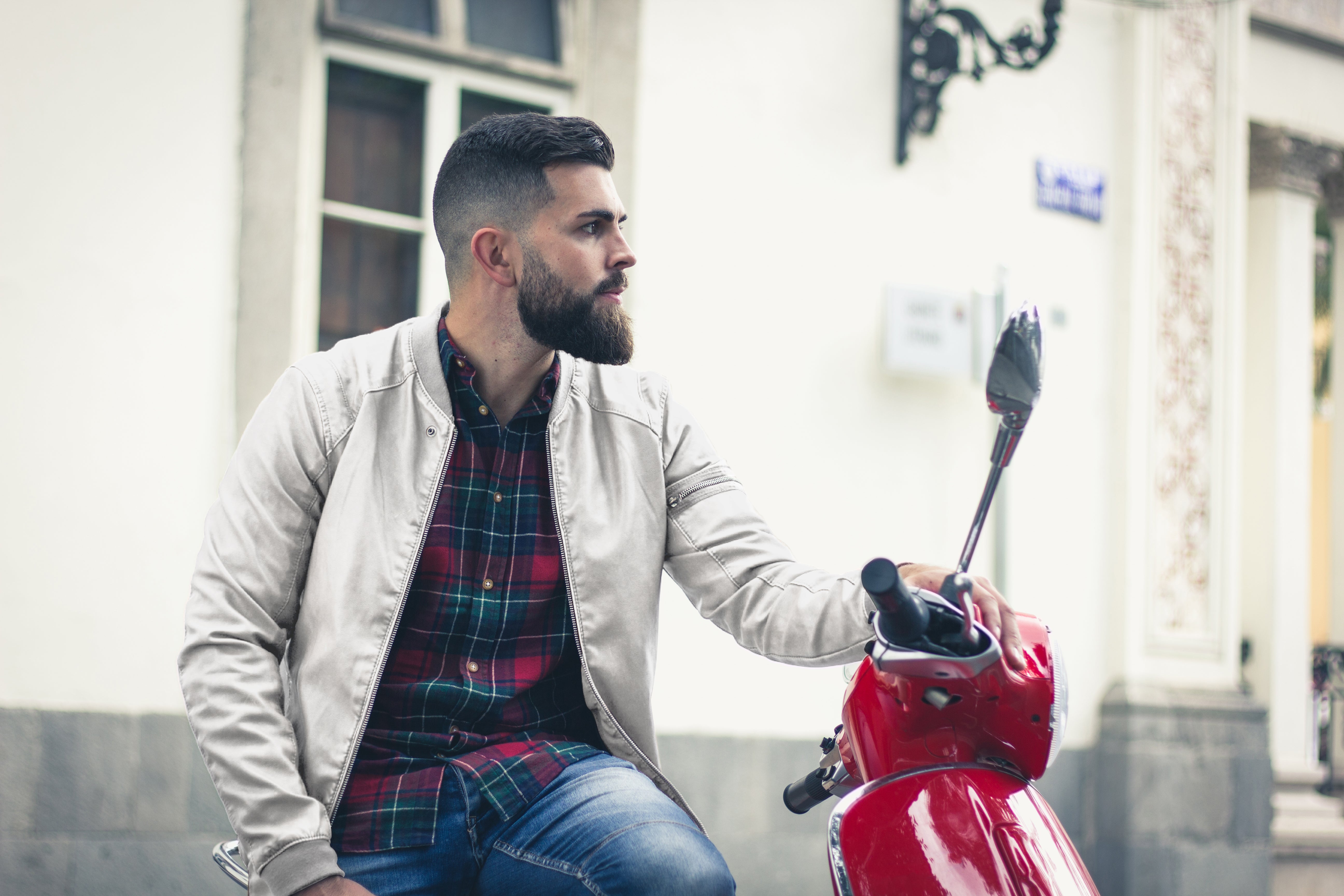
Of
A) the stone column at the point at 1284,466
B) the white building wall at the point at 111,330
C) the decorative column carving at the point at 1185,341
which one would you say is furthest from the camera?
the stone column at the point at 1284,466

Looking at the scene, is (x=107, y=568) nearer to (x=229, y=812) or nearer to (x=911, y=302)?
(x=229, y=812)

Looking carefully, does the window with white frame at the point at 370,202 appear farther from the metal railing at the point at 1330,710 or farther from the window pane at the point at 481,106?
the metal railing at the point at 1330,710

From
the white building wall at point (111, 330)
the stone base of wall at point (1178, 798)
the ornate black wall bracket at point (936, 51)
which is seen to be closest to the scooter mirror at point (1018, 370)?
the white building wall at point (111, 330)

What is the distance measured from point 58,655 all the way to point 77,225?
Answer: 48.5 inches

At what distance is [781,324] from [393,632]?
3256mm

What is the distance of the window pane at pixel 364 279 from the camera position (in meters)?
4.44

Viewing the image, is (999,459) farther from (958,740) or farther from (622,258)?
(622,258)

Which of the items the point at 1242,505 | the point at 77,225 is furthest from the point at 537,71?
the point at 1242,505

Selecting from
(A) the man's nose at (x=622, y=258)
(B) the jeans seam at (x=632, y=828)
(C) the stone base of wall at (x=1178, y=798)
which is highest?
(A) the man's nose at (x=622, y=258)

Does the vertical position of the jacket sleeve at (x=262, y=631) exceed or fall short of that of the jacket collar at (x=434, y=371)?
it falls short

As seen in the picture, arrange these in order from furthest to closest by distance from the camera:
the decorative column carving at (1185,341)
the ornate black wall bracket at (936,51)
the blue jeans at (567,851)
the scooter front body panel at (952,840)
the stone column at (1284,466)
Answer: the stone column at (1284,466)
the decorative column carving at (1185,341)
the ornate black wall bracket at (936,51)
the blue jeans at (567,851)
the scooter front body panel at (952,840)

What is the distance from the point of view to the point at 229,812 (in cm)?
181

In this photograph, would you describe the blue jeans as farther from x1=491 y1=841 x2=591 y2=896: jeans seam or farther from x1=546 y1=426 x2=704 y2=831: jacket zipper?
x1=546 y1=426 x2=704 y2=831: jacket zipper

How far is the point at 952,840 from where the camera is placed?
5.01 feet
